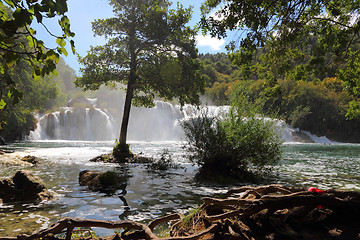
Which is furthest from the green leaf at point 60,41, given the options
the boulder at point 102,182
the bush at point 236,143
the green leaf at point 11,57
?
the bush at point 236,143

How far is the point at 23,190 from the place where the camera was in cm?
716

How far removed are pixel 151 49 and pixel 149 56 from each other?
0.59 m

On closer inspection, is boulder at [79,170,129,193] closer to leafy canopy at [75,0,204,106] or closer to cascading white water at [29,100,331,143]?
leafy canopy at [75,0,204,106]

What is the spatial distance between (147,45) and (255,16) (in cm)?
1284

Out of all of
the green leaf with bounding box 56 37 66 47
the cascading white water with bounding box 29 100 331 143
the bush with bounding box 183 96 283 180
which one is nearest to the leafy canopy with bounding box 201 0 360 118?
the bush with bounding box 183 96 283 180

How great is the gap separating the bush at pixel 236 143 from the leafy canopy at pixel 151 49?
7.71 m

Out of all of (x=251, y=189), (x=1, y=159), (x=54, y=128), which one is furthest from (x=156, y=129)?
(x=251, y=189)

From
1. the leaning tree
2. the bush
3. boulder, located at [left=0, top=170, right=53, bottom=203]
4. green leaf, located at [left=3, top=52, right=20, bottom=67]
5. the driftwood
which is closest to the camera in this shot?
the driftwood

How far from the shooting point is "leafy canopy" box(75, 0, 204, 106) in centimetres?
1833

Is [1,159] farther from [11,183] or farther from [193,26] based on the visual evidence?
[193,26]

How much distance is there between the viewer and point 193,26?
19.1 m

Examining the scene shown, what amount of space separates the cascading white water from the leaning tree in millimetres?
26502

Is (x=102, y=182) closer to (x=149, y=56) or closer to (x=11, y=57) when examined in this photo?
(x=11, y=57)

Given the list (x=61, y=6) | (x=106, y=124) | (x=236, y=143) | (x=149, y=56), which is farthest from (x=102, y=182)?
(x=106, y=124)
